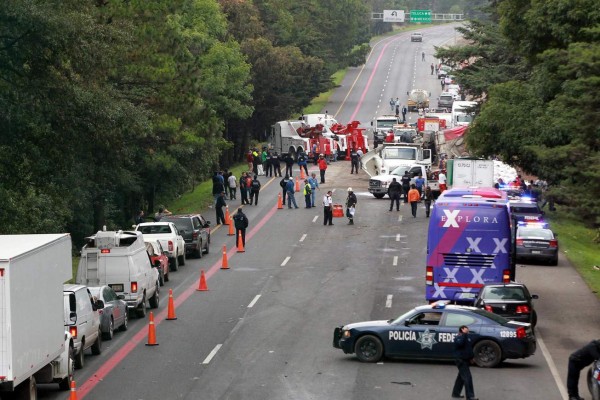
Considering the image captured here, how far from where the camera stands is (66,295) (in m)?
24.8

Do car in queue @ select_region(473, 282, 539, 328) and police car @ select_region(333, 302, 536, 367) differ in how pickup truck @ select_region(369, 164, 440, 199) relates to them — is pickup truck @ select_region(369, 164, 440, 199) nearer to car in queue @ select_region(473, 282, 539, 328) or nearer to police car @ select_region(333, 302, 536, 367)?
car in queue @ select_region(473, 282, 539, 328)

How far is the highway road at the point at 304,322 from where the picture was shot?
23.5 meters

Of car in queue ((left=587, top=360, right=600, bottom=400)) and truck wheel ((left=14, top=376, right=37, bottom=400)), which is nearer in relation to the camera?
truck wheel ((left=14, top=376, right=37, bottom=400))

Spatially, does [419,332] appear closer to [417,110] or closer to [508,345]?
[508,345]

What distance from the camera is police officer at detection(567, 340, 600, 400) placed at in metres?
21.0

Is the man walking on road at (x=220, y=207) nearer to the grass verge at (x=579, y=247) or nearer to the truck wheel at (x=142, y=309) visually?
the grass verge at (x=579, y=247)

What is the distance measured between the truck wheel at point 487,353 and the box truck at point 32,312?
864 cm

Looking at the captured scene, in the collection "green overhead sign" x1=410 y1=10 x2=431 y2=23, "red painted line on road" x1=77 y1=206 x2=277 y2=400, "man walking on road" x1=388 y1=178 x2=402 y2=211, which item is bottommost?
"red painted line on road" x1=77 y1=206 x2=277 y2=400

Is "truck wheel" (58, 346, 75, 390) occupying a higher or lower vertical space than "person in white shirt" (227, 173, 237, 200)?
lower

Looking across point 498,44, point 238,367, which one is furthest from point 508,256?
point 498,44

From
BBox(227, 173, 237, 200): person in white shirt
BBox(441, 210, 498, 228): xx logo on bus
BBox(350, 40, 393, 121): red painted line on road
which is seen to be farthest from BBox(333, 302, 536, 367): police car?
BBox(350, 40, 393, 121): red painted line on road

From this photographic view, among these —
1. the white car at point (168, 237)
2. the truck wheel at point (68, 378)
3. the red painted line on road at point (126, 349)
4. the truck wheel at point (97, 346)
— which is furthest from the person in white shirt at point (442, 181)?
the truck wheel at point (68, 378)

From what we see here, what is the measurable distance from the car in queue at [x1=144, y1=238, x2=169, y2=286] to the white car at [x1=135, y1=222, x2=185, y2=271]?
2.08ft

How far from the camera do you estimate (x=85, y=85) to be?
34.7 m
